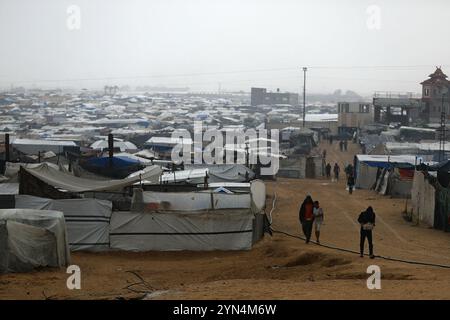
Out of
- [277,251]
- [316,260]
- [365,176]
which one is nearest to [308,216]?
[277,251]

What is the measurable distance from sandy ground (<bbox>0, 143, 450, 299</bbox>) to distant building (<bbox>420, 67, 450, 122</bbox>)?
137 feet

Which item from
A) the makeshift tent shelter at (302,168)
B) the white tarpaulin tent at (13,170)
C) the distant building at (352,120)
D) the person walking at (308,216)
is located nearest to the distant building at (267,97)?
the distant building at (352,120)

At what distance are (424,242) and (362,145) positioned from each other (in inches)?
1235

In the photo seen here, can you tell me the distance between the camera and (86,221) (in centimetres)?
1462

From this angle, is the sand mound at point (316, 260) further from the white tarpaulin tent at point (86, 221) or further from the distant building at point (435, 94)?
the distant building at point (435, 94)

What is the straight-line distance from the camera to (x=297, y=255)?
534 inches

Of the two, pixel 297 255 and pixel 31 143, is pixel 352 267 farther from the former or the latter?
pixel 31 143

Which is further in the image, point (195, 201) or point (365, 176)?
point (365, 176)

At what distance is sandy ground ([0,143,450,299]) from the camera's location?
986cm

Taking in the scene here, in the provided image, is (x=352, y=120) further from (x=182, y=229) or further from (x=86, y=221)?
(x=86, y=221)

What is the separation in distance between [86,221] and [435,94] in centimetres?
4851

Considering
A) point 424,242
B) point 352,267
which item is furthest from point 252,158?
point 352,267
